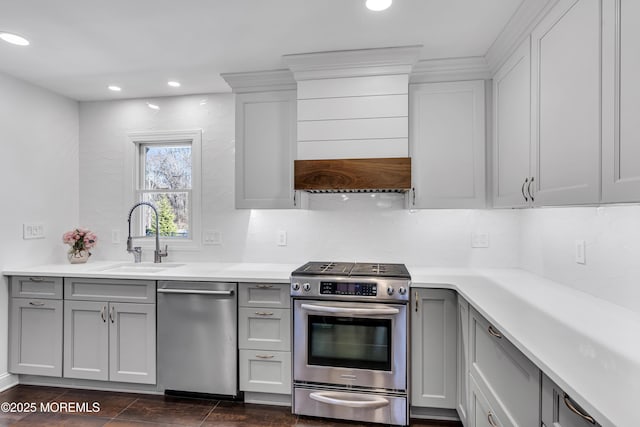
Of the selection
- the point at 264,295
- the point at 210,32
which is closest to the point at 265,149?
the point at 210,32

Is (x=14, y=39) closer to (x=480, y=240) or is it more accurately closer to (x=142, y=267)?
(x=142, y=267)

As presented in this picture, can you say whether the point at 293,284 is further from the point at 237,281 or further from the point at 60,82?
the point at 60,82

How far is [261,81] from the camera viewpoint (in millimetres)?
2654

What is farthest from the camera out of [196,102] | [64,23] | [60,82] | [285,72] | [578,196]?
[196,102]

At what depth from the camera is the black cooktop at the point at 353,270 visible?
2.23m

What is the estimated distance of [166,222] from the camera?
321 cm

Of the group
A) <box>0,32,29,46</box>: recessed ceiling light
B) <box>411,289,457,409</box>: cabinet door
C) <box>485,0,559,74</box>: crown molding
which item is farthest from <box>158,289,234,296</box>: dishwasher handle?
<box>485,0,559,74</box>: crown molding

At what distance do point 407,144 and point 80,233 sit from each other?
2871 mm

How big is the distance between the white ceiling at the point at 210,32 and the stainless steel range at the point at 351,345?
5.00ft

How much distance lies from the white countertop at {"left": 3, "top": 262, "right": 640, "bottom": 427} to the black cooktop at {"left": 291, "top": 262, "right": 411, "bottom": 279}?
0.12 metres

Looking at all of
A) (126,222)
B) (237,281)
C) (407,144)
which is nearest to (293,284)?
(237,281)

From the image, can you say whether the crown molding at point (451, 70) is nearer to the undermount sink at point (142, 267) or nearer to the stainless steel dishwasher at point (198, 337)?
the stainless steel dishwasher at point (198, 337)

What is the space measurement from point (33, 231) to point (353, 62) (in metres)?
2.91

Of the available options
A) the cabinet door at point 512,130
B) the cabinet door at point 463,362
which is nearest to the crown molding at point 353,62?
the cabinet door at point 512,130
